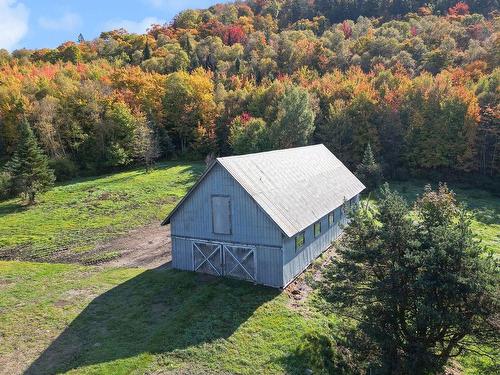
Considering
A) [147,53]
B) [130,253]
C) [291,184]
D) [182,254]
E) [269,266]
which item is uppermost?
[147,53]

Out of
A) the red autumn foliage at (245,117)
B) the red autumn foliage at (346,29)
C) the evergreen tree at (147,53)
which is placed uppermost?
the red autumn foliage at (346,29)

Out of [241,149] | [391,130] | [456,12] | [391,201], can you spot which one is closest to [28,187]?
[241,149]

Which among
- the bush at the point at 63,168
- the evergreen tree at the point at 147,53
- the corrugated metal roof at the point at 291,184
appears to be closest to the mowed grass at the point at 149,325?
the corrugated metal roof at the point at 291,184

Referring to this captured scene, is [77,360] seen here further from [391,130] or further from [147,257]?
[391,130]

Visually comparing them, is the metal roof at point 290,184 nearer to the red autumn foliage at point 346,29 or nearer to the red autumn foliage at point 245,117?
the red autumn foliage at point 245,117

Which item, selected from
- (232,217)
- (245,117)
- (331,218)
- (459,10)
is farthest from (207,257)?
(459,10)

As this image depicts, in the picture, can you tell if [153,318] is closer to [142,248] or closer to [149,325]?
[149,325]
